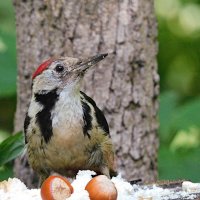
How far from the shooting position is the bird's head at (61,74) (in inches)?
225

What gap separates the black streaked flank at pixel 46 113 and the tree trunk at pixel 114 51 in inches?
32.1

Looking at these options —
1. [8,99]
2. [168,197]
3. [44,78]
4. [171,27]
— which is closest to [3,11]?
[8,99]

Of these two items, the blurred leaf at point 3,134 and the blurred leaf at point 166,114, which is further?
the blurred leaf at point 3,134

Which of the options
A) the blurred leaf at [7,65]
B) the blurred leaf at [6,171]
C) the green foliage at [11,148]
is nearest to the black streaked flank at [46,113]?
Result: the green foliage at [11,148]

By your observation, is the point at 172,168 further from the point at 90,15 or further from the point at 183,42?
the point at 183,42

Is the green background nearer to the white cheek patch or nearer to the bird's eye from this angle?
the white cheek patch

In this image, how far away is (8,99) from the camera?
905 centimetres

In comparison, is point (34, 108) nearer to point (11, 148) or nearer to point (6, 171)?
point (11, 148)

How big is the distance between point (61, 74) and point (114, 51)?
2.87ft

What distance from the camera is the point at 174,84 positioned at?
9.66m

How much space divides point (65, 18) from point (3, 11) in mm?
3522

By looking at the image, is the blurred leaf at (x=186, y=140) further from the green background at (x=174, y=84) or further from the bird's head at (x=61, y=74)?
the bird's head at (x=61, y=74)

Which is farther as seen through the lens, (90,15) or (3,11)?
(3,11)

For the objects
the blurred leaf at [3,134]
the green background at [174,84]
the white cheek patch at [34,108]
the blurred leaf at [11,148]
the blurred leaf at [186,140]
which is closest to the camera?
the white cheek patch at [34,108]
